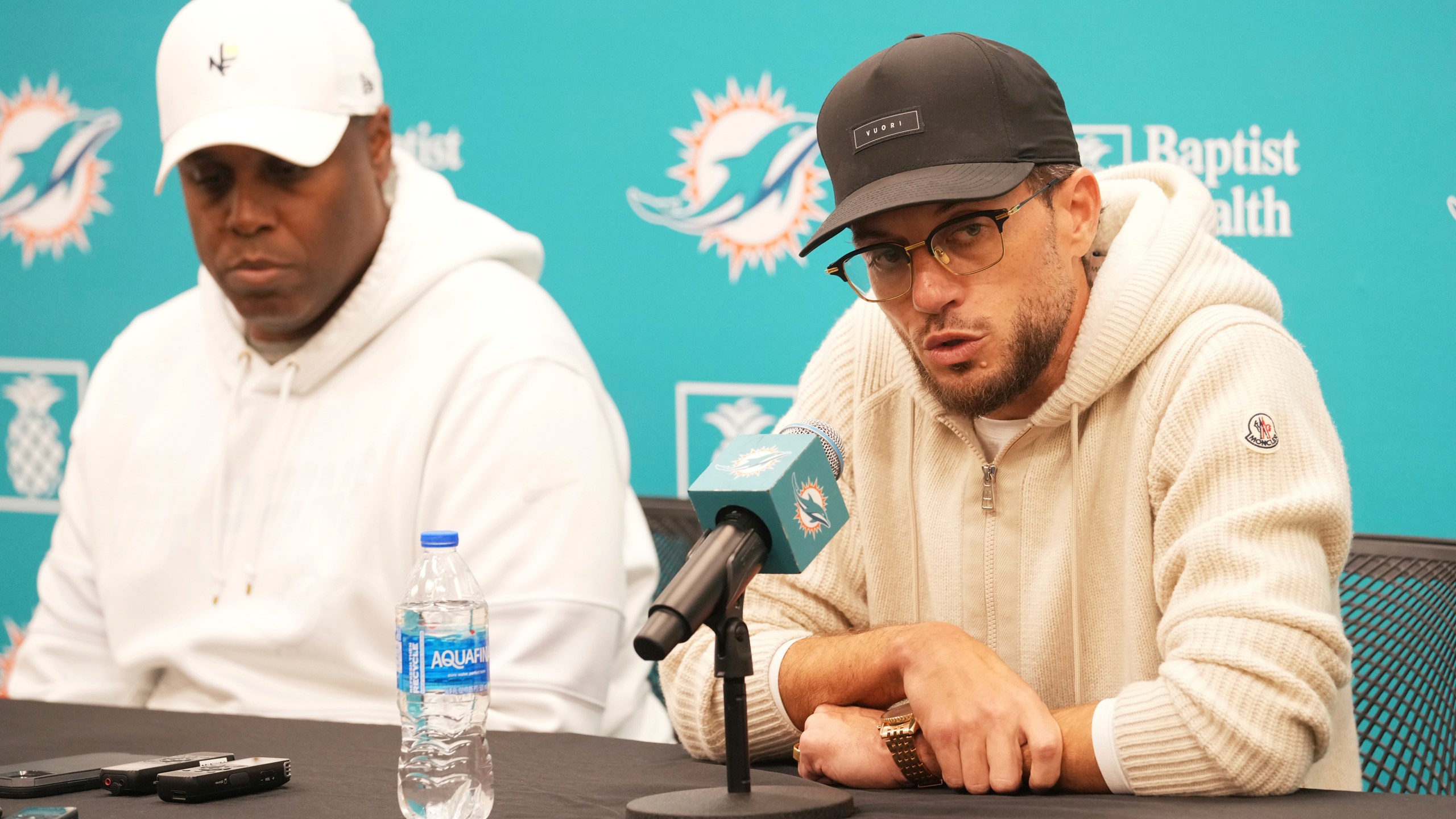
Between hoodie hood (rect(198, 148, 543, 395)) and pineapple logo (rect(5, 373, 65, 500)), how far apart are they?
123cm

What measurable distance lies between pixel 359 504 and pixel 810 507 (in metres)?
1.16

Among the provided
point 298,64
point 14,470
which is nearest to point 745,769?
point 298,64

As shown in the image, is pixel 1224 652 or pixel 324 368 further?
pixel 324 368

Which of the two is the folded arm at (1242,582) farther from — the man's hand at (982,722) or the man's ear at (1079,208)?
the man's ear at (1079,208)

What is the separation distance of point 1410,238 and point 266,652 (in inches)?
72.5

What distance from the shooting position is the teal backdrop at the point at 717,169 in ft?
7.29

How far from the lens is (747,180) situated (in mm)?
2688

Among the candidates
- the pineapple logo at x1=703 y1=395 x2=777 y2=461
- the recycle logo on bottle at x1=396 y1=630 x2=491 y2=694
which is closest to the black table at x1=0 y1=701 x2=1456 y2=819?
the recycle logo on bottle at x1=396 y1=630 x2=491 y2=694

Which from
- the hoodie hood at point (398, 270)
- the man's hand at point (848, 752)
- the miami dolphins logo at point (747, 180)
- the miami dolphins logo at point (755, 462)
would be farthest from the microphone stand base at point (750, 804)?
the miami dolphins logo at point (747, 180)

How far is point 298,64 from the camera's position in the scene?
2.18 m

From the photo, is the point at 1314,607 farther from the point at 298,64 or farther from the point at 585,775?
the point at 298,64

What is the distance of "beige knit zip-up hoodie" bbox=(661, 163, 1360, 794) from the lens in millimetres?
1238

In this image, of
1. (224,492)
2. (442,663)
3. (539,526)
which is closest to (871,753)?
(442,663)

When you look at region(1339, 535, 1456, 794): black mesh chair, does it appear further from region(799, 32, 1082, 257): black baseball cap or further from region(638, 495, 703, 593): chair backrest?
region(638, 495, 703, 593): chair backrest
